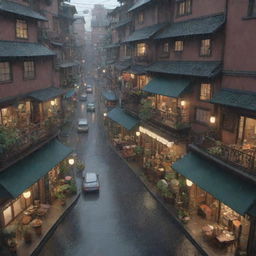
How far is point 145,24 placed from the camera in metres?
34.9

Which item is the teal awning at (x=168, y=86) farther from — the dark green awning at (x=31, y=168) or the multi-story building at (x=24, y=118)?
the dark green awning at (x=31, y=168)

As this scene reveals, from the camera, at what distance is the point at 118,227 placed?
21.0 meters

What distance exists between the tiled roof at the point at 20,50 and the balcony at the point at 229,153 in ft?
52.1

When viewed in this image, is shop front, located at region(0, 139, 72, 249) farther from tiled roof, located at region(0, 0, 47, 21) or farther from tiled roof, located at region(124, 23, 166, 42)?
tiled roof, located at region(124, 23, 166, 42)

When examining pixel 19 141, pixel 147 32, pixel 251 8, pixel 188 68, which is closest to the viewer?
pixel 251 8

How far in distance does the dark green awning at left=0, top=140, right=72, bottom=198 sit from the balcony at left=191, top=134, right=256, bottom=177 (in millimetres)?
11727

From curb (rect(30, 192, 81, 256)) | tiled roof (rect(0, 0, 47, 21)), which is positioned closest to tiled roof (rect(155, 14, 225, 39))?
tiled roof (rect(0, 0, 47, 21))

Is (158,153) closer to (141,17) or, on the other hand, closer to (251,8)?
(251,8)

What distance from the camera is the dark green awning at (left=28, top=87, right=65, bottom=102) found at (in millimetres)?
24541

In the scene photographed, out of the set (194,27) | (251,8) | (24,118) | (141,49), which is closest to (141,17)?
(141,49)

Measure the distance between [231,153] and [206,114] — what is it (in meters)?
6.29

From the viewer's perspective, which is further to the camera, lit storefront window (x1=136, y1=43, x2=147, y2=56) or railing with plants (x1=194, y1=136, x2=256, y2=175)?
lit storefront window (x1=136, y1=43, x2=147, y2=56)

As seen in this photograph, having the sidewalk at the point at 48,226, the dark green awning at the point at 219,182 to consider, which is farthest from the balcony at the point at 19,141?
the dark green awning at the point at 219,182

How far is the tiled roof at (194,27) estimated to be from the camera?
20681mm
